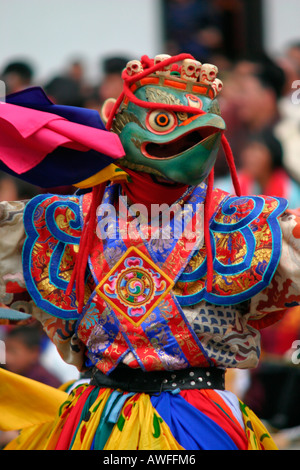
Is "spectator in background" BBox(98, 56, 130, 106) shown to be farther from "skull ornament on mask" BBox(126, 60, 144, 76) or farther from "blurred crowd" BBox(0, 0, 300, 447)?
"skull ornament on mask" BBox(126, 60, 144, 76)

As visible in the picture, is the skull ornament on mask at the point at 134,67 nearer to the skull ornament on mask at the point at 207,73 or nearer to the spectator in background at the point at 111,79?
the skull ornament on mask at the point at 207,73

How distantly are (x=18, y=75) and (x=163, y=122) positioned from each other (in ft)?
13.2

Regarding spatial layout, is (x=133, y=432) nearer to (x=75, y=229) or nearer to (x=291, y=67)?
(x=75, y=229)

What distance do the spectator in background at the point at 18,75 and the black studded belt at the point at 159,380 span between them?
3988mm

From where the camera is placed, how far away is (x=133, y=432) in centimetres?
270

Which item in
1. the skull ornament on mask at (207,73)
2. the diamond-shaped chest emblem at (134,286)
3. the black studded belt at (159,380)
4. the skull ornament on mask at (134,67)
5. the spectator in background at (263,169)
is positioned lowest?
the spectator in background at (263,169)

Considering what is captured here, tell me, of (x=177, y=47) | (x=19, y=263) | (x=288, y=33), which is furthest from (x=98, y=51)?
(x=19, y=263)

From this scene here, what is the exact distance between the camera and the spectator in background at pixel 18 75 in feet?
21.4

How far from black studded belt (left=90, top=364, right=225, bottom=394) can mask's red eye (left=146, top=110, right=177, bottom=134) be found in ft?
2.13

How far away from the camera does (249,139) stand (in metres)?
5.44

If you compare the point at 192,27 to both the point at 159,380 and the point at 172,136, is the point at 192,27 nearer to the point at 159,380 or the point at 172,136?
the point at 172,136

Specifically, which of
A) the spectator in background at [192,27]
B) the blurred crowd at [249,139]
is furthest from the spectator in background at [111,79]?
the spectator in background at [192,27]

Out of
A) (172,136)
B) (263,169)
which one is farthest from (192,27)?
(172,136)

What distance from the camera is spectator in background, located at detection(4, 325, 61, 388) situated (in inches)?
179
